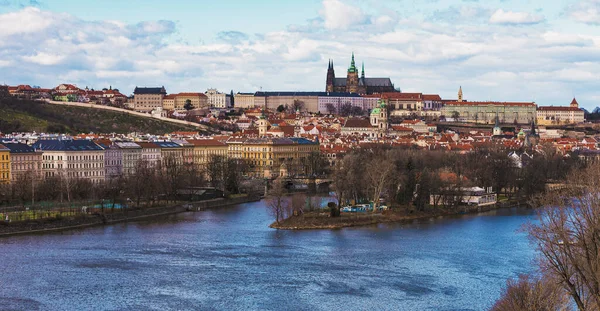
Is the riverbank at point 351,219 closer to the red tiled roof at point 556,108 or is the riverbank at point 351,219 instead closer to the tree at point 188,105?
the tree at point 188,105

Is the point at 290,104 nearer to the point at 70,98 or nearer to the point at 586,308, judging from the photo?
the point at 70,98

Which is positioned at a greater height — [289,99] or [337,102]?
[289,99]

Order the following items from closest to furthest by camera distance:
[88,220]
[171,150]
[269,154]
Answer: [88,220] < [171,150] < [269,154]

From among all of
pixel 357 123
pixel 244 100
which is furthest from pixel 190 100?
pixel 357 123

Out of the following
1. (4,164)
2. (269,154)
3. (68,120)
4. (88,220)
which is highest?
(68,120)

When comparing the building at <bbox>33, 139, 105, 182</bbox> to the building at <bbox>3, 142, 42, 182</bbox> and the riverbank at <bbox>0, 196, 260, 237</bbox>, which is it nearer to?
the building at <bbox>3, 142, 42, 182</bbox>

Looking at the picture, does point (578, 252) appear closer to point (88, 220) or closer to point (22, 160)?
point (88, 220)
